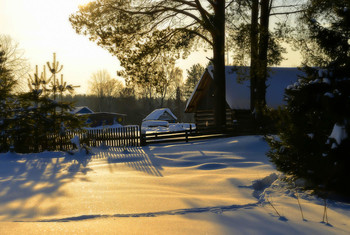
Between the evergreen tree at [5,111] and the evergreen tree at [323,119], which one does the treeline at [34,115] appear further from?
the evergreen tree at [323,119]

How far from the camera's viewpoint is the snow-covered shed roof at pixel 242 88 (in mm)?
24984

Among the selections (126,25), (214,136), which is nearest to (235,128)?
(214,136)

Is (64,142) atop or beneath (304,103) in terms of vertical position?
beneath

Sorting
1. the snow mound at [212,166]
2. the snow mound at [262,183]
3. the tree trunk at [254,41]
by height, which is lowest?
the snow mound at [212,166]

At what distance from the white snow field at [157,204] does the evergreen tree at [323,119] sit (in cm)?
52

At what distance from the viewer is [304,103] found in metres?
6.42

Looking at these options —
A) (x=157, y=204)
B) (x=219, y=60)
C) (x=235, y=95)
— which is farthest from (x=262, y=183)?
(x=235, y=95)

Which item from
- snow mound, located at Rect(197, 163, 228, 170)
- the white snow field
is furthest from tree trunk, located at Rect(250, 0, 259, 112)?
the white snow field

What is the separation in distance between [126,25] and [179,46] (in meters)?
3.56

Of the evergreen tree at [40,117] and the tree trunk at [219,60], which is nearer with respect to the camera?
the evergreen tree at [40,117]

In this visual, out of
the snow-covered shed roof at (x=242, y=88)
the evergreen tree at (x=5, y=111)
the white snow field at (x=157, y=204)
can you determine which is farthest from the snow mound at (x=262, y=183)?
the snow-covered shed roof at (x=242, y=88)

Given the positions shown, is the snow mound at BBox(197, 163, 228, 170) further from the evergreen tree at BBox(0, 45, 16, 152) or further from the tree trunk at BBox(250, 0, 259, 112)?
the evergreen tree at BBox(0, 45, 16, 152)

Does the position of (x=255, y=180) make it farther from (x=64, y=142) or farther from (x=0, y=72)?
(x=0, y=72)

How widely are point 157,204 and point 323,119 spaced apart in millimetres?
3614
